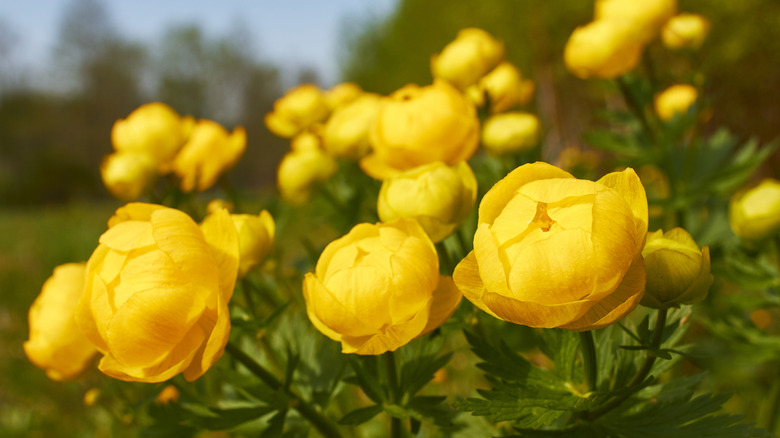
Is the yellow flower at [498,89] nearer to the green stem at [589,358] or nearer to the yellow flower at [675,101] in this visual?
the yellow flower at [675,101]

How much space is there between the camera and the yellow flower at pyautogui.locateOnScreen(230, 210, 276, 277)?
676 mm

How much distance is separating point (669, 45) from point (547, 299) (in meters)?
0.99

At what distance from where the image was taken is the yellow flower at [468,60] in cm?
95

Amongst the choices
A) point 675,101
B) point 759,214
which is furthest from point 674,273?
point 675,101

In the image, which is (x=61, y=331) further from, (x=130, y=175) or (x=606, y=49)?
(x=606, y=49)

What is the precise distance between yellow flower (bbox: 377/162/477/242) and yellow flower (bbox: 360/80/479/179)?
88mm

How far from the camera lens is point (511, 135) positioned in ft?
2.93

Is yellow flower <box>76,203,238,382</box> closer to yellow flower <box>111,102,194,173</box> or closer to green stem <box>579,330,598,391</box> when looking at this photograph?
green stem <box>579,330,598,391</box>

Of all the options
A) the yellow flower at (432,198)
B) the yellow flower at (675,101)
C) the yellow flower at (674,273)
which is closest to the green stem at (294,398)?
the yellow flower at (432,198)

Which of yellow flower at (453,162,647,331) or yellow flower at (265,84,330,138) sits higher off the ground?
yellow flower at (453,162,647,331)

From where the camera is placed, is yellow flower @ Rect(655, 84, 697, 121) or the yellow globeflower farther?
yellow flower @ Rect(655, 84, 697, 121)

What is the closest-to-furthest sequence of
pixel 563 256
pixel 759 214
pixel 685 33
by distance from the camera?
1. pixel 563 256
2. pixel 759 214
3. pixel 685 33

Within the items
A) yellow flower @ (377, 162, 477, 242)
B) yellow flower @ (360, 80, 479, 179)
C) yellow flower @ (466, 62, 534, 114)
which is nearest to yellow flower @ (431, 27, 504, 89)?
yellow flower @ (466, 62, 534, 114)

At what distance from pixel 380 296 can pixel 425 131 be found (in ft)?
0.91
